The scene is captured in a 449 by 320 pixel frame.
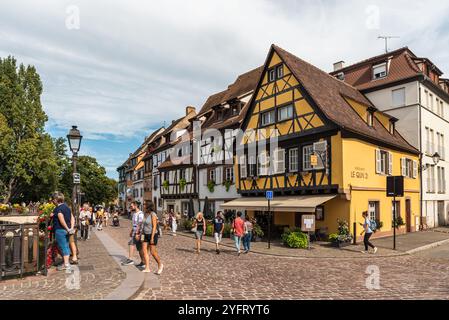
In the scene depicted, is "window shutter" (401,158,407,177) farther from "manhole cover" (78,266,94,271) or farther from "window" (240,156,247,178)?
"manhole cover" (78,266,94,271)

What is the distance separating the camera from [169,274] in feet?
30.2

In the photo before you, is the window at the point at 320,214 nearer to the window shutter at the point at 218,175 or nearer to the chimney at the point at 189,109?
the window shutter at the point at 218,175

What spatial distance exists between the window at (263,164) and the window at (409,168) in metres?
8.66

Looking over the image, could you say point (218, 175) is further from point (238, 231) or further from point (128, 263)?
point (128, 263)

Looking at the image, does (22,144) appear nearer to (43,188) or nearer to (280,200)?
(43,188)

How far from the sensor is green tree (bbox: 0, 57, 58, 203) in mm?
31969

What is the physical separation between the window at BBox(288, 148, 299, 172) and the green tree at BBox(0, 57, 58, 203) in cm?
2407

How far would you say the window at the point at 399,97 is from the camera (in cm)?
2475

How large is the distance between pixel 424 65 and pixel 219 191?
17776 millimetres

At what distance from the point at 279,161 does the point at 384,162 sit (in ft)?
19.7

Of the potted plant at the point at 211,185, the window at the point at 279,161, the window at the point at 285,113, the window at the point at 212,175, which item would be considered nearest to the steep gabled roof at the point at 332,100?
the window at the point at 285,113

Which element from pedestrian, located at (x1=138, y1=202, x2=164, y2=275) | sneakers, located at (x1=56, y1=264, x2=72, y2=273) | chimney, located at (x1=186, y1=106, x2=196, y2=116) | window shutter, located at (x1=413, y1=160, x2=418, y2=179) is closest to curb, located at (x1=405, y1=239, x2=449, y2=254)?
window shutter, located at (x1=413, y1=160, x2=418, y2=179)
